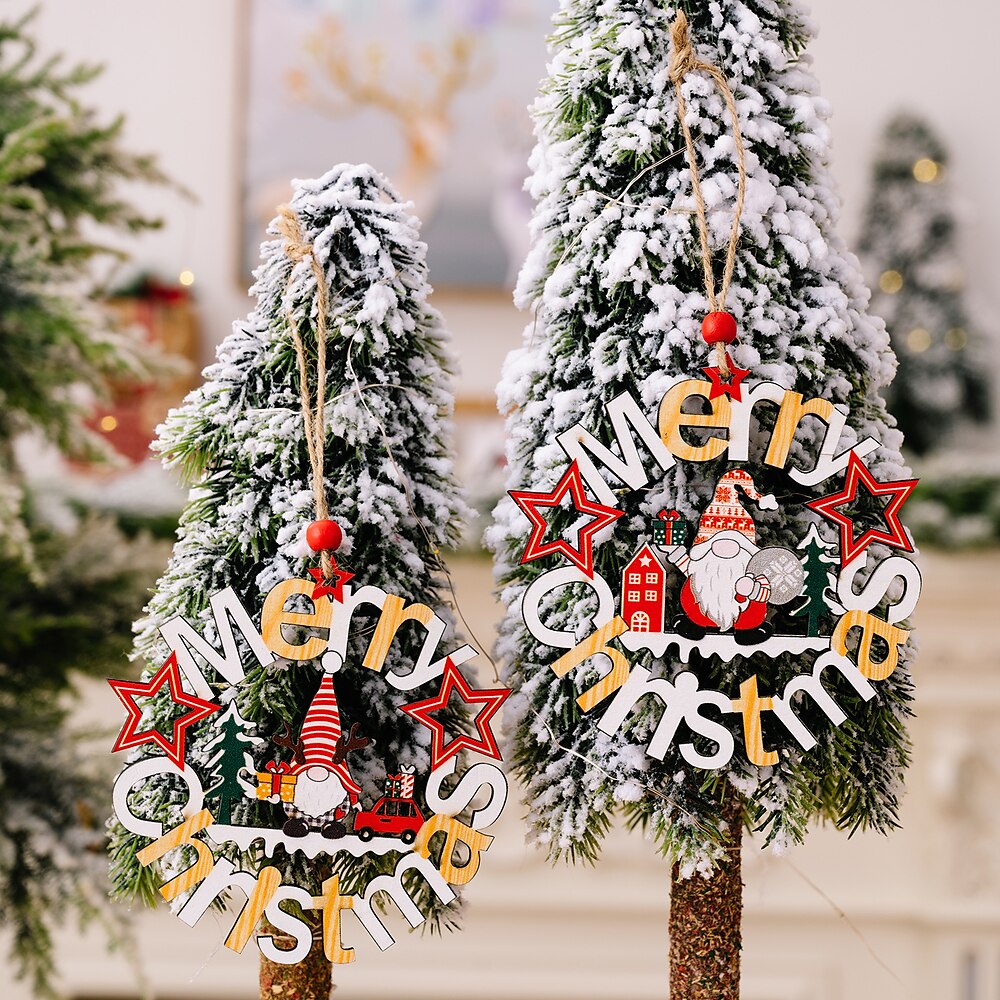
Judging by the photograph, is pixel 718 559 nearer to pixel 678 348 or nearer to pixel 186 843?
pixel 678 348

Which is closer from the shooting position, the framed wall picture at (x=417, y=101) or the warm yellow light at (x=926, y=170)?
the warm yellow light at (x=926, y=170)

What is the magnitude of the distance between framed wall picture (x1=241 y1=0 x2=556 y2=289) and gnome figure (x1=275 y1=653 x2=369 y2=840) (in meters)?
2.02

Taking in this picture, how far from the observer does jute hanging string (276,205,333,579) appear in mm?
557

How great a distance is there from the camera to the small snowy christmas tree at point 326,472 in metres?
0.57

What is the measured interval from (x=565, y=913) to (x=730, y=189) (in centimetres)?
167

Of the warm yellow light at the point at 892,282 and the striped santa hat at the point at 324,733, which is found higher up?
the warm yellow light at the point at 892,282

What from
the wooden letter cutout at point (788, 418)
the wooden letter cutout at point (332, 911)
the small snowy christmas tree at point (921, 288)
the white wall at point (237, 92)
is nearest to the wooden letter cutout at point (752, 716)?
the wooden letter cutout at point (788, 418)

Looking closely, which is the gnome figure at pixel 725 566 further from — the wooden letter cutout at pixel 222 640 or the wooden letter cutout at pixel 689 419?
the wooden letter cutout at pixel 222 640

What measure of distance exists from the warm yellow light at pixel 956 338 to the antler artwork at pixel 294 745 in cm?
209

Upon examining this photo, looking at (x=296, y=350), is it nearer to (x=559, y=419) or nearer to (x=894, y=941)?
(x=559, y=419)

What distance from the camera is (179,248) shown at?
2.51 meters

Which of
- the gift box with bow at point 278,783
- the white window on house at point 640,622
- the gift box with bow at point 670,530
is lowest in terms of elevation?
the gift box with bow at point 278,783

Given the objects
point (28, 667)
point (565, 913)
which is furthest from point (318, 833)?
point (565, 913)

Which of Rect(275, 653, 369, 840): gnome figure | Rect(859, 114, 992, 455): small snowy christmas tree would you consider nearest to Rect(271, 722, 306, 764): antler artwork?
Rect(275, 653, 369, 840): gnome figure
